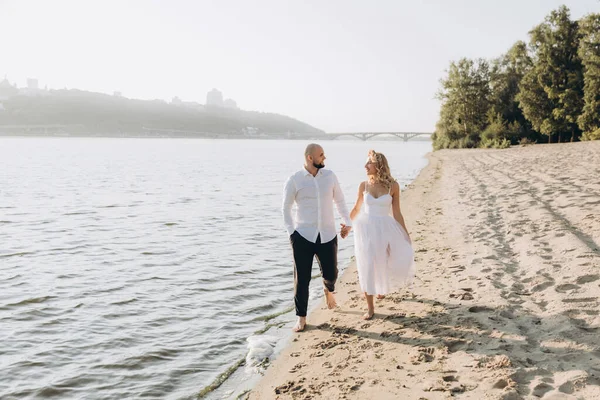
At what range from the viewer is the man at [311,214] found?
6.15 meters

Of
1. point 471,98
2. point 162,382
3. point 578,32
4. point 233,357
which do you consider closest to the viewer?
point 162,382

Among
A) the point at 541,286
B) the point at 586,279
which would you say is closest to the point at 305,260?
the point at 541,286

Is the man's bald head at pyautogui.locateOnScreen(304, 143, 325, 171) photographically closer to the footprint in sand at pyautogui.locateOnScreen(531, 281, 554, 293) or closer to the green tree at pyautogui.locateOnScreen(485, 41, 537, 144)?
the footprint in sand at pyautogui.locateOnScreen(531, 281, 554, 293)

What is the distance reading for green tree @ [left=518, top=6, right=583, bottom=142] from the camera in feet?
149

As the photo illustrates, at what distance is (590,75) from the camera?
42.2m

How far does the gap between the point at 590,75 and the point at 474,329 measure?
147ft

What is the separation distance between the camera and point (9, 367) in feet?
19.6

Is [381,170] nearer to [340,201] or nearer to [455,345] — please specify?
[340,201]

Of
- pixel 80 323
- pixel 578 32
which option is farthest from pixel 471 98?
pixel 80 323

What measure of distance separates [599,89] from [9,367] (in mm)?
47086

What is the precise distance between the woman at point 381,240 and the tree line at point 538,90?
136ft

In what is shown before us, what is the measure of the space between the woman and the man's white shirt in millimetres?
389

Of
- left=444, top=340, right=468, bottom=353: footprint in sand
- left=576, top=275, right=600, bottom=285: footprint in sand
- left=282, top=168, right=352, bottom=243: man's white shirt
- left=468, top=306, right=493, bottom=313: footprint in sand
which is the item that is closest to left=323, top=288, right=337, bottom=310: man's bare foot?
left=282, top=168, right=352, bottom=243: man's white shirt

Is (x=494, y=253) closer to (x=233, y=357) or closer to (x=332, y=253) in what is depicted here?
(x=332, y=253)
